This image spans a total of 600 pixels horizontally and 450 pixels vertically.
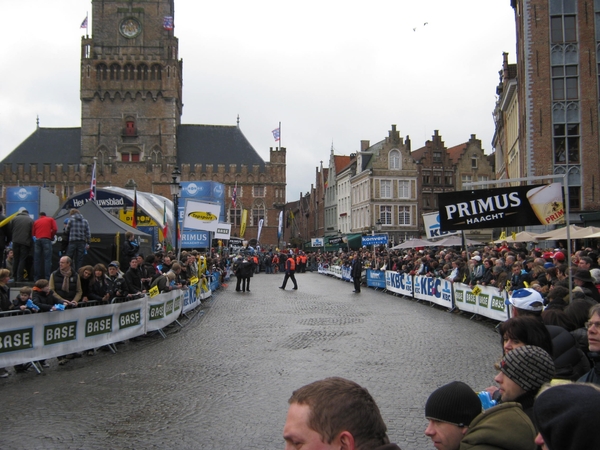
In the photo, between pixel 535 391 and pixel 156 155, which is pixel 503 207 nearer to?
pixel 535 391

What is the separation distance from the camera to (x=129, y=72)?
7688 centimetres

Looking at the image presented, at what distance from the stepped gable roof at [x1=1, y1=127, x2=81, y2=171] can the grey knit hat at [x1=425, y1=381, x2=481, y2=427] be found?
269 ft

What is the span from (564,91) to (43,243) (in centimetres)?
2655

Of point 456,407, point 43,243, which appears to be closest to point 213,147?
point 43,243

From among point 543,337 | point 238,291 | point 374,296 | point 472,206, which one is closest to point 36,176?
point 238,291

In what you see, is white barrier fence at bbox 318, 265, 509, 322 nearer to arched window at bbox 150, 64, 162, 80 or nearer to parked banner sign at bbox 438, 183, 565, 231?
parked banner sign at bbox 438, 183, 565, 231

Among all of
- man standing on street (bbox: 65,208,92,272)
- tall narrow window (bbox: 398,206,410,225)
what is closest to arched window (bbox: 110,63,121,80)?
tall narrow window (bbox: 398,206,410,225)

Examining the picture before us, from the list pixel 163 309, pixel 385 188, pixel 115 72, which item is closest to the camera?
pixel 163 309

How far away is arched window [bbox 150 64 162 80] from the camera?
77.0 metres

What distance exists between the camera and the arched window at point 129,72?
76.6 meters

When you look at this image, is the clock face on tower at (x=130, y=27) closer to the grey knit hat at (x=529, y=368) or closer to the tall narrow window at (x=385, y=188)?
the tall narrow window at (x=385, y=188)

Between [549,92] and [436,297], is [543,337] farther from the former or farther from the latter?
[549,92]

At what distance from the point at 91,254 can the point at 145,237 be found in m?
3.08

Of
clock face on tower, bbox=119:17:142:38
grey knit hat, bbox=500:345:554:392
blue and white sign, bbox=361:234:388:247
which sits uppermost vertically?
clock face on tower, bbox=119:17:142:38
